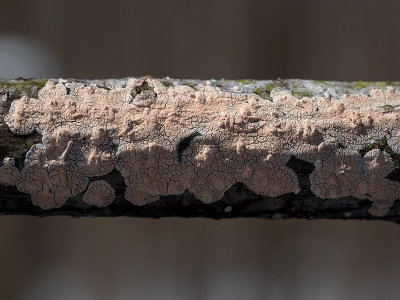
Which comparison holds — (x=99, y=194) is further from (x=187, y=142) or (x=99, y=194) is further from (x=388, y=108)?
(x=388, y=108)

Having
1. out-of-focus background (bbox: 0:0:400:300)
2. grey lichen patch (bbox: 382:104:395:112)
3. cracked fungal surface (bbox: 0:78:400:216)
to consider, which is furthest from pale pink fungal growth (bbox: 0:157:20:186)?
out-of-focus background (bbox: 0:0:400:300)

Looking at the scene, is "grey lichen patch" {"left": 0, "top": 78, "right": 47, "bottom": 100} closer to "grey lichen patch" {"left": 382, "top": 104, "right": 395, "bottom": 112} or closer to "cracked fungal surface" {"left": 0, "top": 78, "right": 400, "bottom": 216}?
"cracked fungal surface" {"left": 0, "top": 78, "right": 400, "bottom": 216}

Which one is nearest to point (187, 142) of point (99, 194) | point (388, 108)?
point (99, 194)

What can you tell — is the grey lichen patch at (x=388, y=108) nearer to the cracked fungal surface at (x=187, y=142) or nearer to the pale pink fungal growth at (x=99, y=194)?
Result: the cracked fungal surface at (x=187, y=142)
